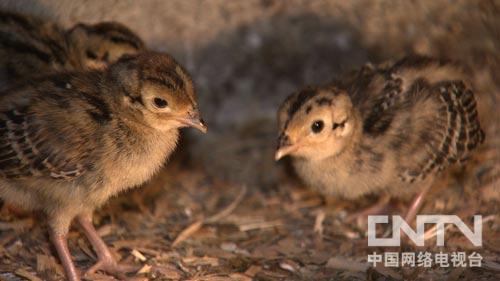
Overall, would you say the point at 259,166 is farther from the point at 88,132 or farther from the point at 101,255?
the point at 88,132

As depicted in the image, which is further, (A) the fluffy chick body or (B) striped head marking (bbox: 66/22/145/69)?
(B) striped head marking (bbox: 66/22/145/69)

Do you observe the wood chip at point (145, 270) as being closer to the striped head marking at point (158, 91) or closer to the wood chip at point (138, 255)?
the wood chip at point (138, 255)

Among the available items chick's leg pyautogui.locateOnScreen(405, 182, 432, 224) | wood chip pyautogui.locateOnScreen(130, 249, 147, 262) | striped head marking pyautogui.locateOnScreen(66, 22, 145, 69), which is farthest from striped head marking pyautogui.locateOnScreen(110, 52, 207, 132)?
chick's leg pyautogui.locateOnScreen(405, 182, 432, 224)

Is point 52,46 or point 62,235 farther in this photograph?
point 52,46

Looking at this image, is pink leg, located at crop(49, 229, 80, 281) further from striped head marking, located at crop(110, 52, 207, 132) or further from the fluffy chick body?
the fluffy chick body

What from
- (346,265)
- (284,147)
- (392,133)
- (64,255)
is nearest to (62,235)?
(64,255)

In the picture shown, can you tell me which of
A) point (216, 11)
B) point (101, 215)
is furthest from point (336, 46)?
point (101, 215)
